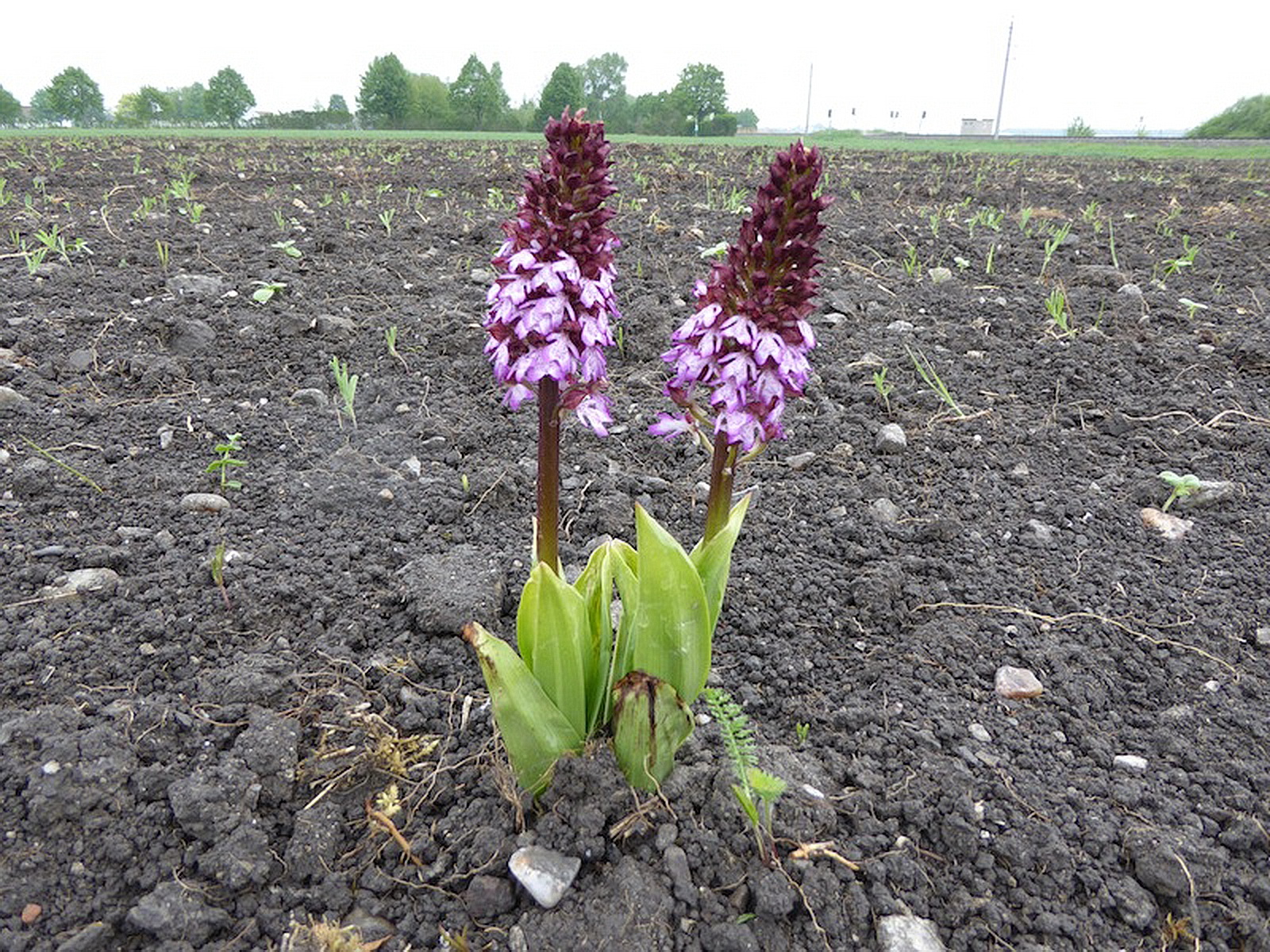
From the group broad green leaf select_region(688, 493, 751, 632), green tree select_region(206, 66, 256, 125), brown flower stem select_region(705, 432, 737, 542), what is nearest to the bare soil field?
broad green leaf select_region(688, 493, 751, 632)

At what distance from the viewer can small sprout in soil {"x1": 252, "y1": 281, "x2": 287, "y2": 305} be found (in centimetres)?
570

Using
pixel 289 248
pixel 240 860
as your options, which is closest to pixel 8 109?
pixel 289 248

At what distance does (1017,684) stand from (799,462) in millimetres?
1739

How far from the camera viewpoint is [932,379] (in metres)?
5.17

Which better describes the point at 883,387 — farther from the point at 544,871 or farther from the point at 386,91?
the point at 386,91

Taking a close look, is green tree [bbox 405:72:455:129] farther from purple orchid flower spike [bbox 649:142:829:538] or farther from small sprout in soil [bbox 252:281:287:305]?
purple orchid flower spike [bbox 649:142:829:538]

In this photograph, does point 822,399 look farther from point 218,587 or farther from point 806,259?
point 218,587

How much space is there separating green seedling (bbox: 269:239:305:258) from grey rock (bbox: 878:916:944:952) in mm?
6402

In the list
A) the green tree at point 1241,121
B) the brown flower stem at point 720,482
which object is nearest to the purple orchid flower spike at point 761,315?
the brown flower stem at point 720,482

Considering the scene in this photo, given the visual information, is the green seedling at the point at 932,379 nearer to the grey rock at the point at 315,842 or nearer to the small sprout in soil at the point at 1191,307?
the small sprout in soil at the point at 1191,307

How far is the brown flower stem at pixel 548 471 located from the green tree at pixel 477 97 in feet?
245

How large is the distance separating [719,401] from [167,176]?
38.1 ft

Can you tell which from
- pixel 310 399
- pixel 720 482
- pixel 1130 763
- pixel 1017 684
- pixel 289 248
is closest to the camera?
pixel 720 482

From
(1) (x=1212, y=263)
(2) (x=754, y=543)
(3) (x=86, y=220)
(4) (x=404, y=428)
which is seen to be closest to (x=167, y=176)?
(3) (x=86, y=220)
